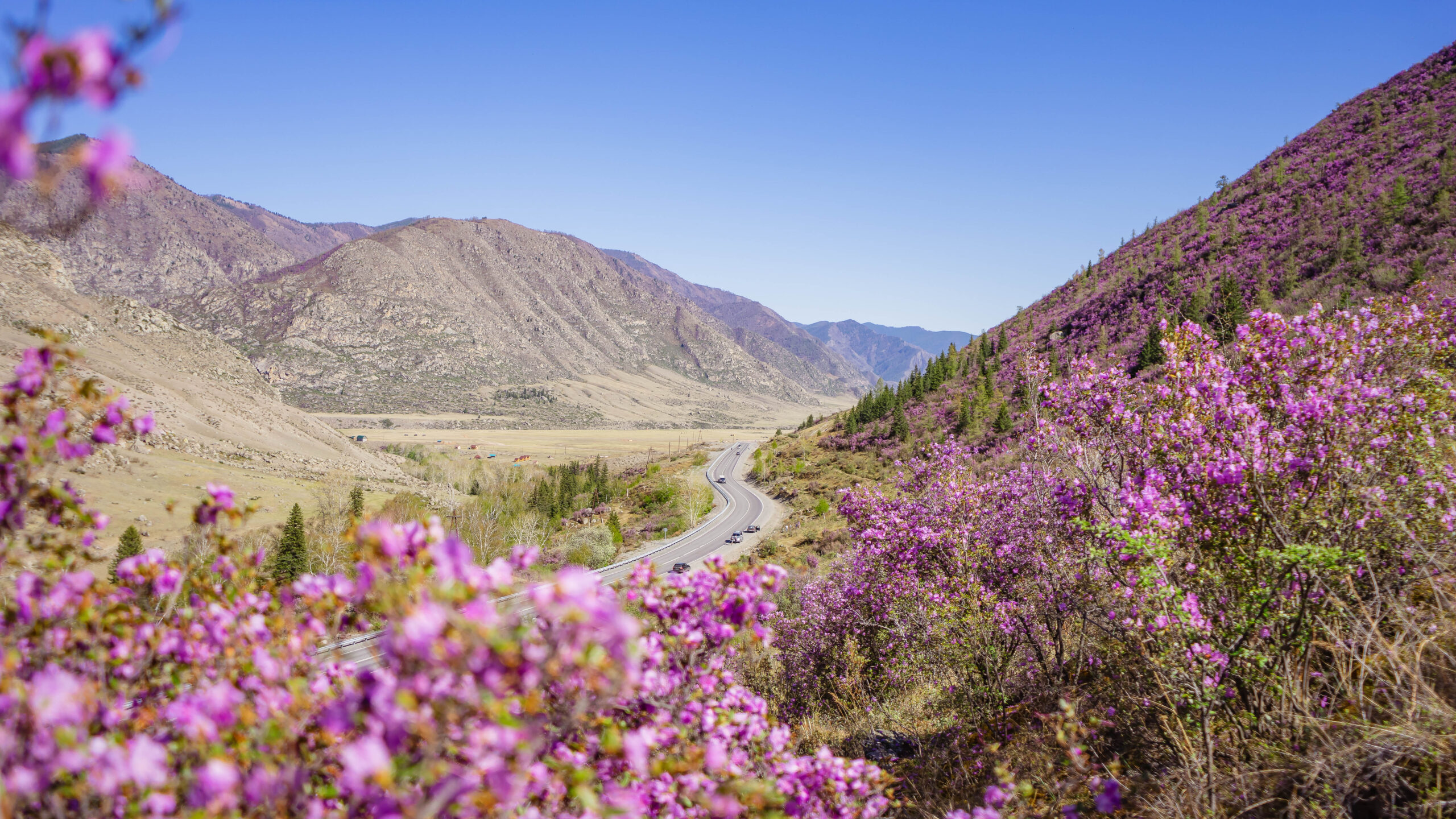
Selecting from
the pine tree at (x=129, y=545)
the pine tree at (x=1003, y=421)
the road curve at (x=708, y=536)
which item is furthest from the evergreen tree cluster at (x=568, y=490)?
the pine tree at (x=1003, y=421)

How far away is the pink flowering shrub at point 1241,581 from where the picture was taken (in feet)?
16.4

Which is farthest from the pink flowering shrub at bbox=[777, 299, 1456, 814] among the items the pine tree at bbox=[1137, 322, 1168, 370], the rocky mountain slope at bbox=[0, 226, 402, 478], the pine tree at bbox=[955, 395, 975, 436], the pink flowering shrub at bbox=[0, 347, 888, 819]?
the rocky mountain slope at bbox=[0, 226, 402, 478]

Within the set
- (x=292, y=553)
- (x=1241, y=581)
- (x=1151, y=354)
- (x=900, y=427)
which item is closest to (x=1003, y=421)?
(x=1151, y=354)

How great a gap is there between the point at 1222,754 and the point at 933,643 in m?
4.84

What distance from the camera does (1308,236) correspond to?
42.1m

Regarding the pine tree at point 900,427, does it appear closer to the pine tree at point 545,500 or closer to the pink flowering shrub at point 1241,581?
the pine tree at point 545,500

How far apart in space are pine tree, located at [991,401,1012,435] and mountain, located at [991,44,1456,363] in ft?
21.1

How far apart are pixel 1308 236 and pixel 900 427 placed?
101 ft

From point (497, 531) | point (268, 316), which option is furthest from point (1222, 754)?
point (268, 316)

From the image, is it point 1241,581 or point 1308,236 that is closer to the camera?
point 1241,581

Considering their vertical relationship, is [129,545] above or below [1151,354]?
below

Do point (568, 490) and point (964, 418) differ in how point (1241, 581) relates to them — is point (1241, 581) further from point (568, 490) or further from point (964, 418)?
point (568, 490)

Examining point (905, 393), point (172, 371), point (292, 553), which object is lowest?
point (292, 553)

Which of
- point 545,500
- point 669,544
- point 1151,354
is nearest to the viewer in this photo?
point 1151,354
